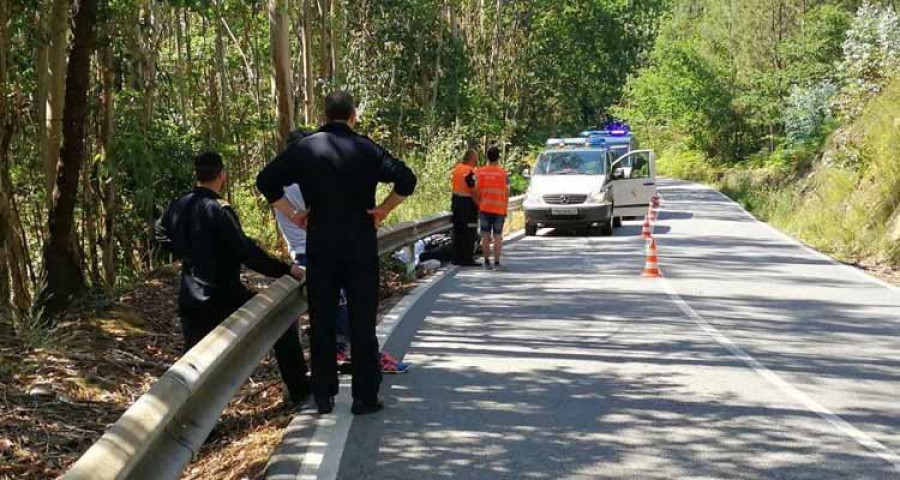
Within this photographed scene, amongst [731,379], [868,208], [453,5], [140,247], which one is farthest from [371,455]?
[453,5]

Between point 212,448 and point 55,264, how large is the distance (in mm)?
3834

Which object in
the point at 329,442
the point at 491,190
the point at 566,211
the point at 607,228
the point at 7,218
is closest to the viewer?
the point at 329,442

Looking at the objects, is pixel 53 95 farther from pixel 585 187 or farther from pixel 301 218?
pixel 585 187

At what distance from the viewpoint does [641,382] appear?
7.79 metres

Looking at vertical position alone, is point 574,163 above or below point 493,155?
below

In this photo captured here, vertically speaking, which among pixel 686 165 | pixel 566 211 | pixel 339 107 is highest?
pixel 339 107

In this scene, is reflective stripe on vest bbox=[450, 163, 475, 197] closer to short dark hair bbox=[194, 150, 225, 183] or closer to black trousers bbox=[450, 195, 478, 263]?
black trousers bbox=[450, 195, 478, 263]

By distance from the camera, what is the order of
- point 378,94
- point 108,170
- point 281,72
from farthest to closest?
point 378,94 → point 281,72 → point 108,170

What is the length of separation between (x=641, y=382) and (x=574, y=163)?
1676 cm

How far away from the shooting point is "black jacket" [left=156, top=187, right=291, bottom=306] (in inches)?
247

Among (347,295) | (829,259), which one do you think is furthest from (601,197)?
(347,295)

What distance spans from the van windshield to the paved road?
9180 mm

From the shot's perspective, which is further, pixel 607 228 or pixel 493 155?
pixel 607 228

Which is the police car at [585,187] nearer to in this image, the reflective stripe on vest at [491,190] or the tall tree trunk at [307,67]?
the tall tree trunk at [307,67]
